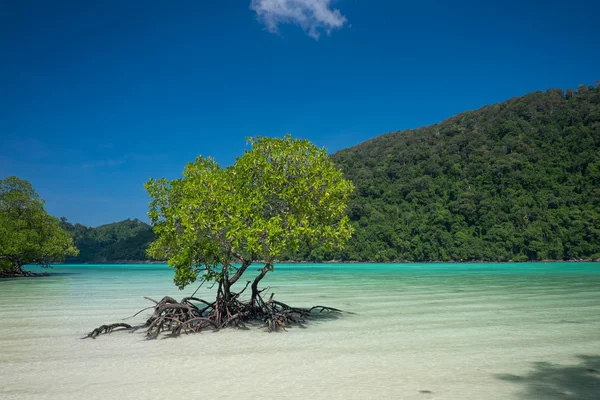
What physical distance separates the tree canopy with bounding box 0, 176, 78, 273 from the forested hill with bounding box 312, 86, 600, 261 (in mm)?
64681

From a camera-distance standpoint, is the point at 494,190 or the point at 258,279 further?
the point at 494,190

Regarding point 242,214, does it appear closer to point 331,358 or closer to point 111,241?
point 331,358

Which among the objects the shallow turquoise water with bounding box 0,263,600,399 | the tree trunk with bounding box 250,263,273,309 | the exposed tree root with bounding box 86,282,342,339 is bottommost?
the shallow turquoise water with bounding box 0,263,600,399

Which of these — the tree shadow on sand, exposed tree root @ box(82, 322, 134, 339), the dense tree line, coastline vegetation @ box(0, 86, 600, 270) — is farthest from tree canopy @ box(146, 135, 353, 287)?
the dense tree line

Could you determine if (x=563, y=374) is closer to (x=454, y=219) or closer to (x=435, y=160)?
(x=454, y=219)

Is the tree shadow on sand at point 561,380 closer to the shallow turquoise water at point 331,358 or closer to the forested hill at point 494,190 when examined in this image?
the shallow turquoise water at point 331,358

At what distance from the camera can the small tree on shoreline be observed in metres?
10.8

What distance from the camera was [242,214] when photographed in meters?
11.0

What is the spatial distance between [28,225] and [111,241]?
124194 millimetres

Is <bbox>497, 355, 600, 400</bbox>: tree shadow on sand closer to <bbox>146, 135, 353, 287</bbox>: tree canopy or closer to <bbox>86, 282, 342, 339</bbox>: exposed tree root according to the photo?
<bbox>146, 135, 353, 287</bbox>: tree canopy

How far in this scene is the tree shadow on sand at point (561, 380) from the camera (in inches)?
242

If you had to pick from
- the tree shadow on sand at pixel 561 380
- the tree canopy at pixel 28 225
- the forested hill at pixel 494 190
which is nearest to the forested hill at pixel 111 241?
the forested hill at pixel 494 190

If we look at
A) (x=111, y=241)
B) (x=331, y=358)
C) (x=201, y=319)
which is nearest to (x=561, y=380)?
(x=331, y=358)

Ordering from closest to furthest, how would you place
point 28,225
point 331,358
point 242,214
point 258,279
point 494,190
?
point 331,358 < point 242,214 < point 258,279 < point 28,225 < point 494,190
